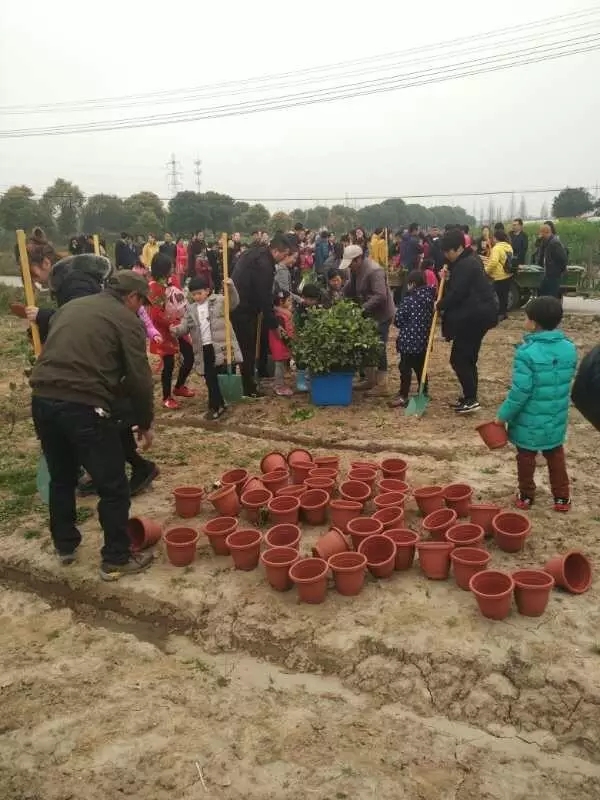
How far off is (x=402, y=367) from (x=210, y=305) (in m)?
2.28

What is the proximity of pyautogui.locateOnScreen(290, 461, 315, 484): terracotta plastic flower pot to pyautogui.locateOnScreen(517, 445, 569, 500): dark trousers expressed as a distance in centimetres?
162

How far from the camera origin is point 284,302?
7.83m

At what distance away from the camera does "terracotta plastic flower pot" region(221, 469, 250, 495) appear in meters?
4.84

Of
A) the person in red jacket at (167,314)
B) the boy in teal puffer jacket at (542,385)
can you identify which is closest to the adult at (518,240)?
the person in red jacket at (167,314)

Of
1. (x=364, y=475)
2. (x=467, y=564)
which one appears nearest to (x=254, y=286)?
(x=364, y=475)

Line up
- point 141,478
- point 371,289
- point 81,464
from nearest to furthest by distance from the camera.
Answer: point 81,464
point 141,478
point 371,289

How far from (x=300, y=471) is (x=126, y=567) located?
5.44ft

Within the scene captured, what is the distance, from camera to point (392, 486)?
472 centimetres

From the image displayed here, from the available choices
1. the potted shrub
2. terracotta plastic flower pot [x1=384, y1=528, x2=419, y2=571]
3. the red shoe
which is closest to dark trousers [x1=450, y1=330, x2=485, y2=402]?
the potted shrub

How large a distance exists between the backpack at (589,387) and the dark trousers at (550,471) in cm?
246

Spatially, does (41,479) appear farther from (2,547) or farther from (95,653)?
(95,653)

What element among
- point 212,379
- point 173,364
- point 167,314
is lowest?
point 212,379

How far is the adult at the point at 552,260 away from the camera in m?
10.9

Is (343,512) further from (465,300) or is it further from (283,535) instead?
(465,300)
